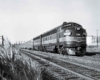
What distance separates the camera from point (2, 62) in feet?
13.6

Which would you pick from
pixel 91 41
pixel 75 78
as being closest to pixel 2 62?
pixel 75 78

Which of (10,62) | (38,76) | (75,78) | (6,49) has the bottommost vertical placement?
(75,78)

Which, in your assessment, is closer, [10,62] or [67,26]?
[10,62]

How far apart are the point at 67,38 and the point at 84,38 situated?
1.83m

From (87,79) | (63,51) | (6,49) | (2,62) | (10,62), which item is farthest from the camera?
(63,51)

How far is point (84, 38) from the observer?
1758 centimetres

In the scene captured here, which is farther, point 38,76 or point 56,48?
point 56,48

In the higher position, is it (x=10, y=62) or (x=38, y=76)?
(x=10, y=62)

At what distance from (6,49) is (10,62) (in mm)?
361

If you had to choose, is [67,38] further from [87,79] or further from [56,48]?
[87,79]

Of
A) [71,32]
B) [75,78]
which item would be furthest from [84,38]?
[75,78]

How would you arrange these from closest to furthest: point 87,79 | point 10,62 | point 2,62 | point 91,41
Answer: point 10,62 → point 2,62 → point 87,79 → point 91,41

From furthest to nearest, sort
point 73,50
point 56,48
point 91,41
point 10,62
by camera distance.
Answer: point 91,41 → point 56,48 → point 73,50 → point 10,62

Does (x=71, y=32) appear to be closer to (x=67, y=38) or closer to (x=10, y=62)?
(x=67, y=38)
